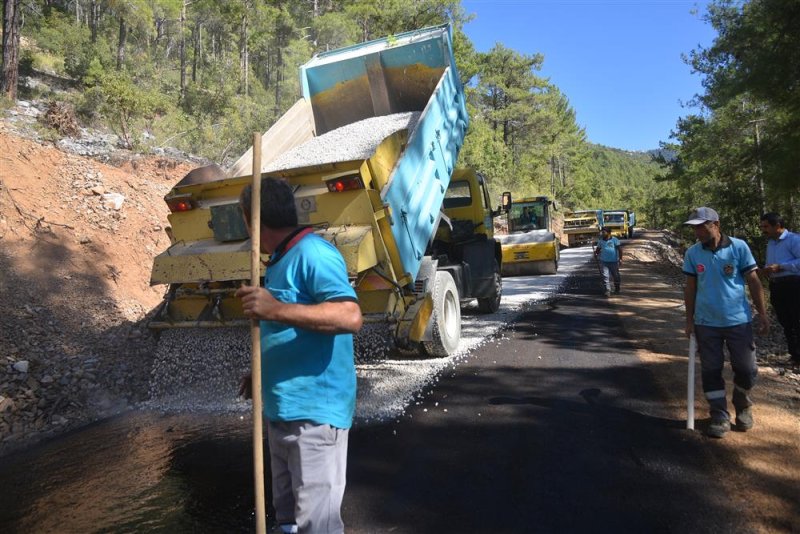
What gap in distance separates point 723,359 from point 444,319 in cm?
288

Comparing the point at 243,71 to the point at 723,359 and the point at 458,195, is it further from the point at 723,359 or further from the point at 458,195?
the point at 723,359

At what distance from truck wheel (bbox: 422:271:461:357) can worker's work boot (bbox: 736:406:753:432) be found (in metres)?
2.85

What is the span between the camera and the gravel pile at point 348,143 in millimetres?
6180

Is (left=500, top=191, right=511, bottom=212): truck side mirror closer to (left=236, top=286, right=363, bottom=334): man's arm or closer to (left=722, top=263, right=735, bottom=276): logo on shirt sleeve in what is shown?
(left=722, top=263, right=735, bottom=276): logo on shirt sleeve

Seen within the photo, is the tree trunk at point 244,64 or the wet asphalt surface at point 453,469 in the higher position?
the tree trunk at point 244,64

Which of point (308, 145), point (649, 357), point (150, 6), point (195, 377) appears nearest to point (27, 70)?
point (150, 6)

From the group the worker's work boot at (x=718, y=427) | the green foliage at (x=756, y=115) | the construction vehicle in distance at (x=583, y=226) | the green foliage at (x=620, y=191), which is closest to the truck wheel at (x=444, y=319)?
the worker's work boot at (x=718, y=427)

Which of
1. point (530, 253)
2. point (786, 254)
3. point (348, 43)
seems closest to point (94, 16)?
point (348, 43)

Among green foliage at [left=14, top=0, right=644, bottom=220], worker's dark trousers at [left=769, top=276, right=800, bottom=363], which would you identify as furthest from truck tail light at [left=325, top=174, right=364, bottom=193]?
green foliage at [left=14, top=0, right=644, bottom=220]

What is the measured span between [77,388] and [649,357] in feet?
19.9

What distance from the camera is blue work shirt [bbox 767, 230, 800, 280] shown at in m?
5.30

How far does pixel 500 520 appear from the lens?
2.75 m

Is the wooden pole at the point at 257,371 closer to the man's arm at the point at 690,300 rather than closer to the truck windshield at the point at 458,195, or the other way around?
the man's arm at the point at 690,300

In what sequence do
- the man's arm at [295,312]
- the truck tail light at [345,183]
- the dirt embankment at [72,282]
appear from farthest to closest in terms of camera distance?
the dirt embankment at [72,282] < the truck tail light at [345,183] < the man's arm at [295,312]
